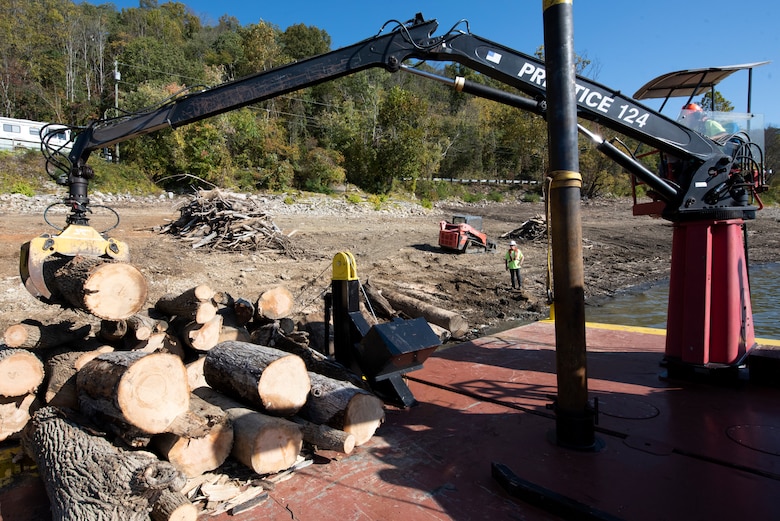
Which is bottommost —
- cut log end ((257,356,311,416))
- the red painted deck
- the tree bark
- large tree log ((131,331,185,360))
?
the red painted deck

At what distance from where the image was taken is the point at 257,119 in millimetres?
36594

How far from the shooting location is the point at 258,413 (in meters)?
4.00

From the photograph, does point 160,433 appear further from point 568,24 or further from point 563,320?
point 568,24

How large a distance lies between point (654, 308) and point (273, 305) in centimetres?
979

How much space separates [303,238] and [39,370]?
13.0m

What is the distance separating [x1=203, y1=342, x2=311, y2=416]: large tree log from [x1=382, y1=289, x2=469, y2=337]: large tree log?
15.8ft

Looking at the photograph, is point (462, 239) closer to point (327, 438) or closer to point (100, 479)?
point (327, 438)

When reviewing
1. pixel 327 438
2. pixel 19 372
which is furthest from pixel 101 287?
pixel 327 438

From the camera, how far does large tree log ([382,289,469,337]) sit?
28.9 ft

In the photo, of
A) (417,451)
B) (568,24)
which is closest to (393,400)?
(417,451)

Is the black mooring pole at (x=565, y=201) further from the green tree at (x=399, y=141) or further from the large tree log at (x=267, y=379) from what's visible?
the green tree at (x=399, y=141)

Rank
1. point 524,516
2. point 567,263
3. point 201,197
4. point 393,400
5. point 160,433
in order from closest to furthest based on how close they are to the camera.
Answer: point 524,516
point 160,433
point 567,263
point 393,400
point 201,197

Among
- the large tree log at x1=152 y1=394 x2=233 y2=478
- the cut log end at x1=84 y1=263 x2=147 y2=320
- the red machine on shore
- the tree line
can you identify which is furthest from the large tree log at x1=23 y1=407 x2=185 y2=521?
the tree line

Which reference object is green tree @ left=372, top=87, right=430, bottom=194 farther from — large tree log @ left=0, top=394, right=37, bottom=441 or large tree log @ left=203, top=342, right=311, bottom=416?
large tree log @ left=0, top=394, right=37, bottom=441
